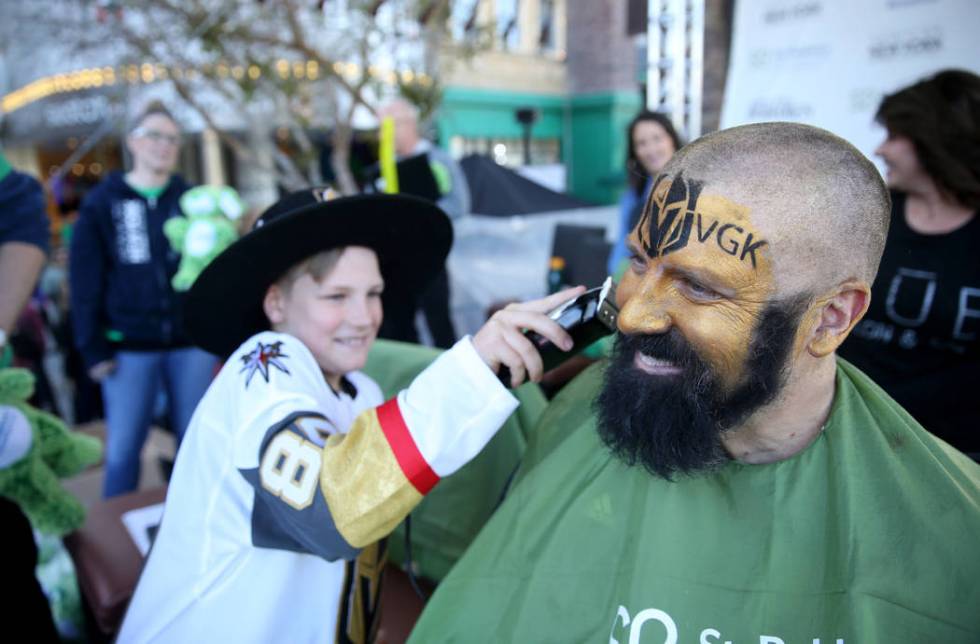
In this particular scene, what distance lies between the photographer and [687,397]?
3.56 feet

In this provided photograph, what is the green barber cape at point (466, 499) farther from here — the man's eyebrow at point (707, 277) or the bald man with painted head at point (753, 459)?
the man's eyebrow at point (707, 277)

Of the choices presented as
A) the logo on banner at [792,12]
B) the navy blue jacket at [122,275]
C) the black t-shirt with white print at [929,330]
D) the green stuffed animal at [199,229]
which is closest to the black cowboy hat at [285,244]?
the black t-shirt with white print at [929,330]

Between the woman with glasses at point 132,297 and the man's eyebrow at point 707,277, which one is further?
the woman with glasses at point 132,297

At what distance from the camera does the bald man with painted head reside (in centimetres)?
101

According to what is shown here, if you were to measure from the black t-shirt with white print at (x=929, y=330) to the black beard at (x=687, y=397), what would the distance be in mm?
983

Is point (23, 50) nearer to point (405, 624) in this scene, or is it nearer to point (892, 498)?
point (405, 624)

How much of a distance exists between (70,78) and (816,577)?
1290 cm

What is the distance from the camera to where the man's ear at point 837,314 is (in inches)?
41.8

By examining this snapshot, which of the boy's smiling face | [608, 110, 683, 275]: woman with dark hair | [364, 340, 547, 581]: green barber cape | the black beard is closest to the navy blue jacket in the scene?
[364, 340, 547, 581]: green barber cape

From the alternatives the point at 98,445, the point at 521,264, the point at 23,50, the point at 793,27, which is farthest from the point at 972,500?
the point at 23,50

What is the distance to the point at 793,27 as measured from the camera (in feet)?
9.15

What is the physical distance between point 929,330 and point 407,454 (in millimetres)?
1627

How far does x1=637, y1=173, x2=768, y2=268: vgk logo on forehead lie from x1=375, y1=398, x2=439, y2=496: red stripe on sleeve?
50cm

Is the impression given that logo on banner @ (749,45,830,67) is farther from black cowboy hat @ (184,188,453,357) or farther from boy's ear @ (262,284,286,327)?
boy's ear @ (262,284,286,327)
